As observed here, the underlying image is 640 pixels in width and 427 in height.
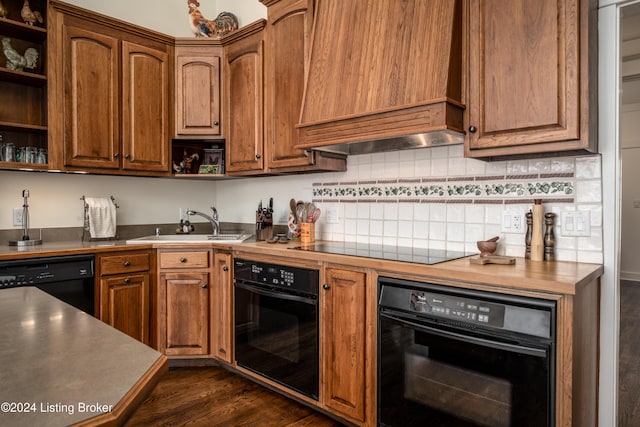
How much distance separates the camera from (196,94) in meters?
3.23

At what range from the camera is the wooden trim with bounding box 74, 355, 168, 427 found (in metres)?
0.53

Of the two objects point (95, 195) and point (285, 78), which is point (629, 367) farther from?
point (95, 195)

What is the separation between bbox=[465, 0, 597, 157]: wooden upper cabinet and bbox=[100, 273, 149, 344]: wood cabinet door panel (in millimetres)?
2242

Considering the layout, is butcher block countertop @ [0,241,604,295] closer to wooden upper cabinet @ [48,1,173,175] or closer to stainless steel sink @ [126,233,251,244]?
stainless steel sink @ [126,233,251,244]

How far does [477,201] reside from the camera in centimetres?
220

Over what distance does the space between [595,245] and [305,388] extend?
1.57 m

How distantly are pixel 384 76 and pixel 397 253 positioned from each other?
35.3 inches

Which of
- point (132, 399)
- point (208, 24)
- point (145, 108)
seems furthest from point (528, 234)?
point (208, 24)

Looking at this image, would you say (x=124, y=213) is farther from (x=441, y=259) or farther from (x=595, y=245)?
(x=595, y=245)

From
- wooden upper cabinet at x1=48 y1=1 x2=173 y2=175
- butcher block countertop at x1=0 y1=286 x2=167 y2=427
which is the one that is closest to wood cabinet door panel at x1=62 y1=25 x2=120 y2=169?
wooden upper cabinet at x1=48 y1=1 x2=173 y2=175

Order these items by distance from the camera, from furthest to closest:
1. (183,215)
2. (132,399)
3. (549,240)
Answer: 1. (183,215)
2. (549,240)
3. (132,399)

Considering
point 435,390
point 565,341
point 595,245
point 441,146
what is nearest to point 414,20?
point 441,146

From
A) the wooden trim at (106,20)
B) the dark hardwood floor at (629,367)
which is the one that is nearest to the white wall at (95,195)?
the wooden trim at (106,20)

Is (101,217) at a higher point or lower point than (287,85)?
Answer: lower
